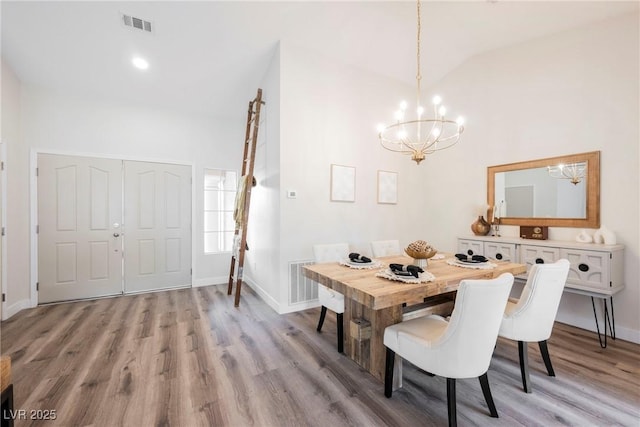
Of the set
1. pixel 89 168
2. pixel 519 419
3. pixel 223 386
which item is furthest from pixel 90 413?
pixel 89 168

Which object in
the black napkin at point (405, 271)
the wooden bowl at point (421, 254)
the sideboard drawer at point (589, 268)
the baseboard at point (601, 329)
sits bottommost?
the baseboard at point (601, 329)

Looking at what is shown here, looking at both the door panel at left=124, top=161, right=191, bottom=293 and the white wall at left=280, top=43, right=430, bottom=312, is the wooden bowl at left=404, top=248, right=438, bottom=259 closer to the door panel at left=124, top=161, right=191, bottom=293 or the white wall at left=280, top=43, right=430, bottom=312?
the white wall at left=280, top=43, right=430, bottom=312

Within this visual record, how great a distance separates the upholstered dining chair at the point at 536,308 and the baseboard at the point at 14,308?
4962mm

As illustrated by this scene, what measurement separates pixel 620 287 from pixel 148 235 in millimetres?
5766

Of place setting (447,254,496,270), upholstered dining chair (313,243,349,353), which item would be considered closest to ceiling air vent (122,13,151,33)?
Result: upholstered dining chair (313,243,349,353)

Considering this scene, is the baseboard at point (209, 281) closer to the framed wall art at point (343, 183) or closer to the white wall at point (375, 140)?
the white wall at point (375, 140)

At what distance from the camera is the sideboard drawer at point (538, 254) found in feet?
9.03

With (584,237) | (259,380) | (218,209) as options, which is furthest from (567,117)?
(218,209)

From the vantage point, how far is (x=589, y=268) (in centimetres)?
253

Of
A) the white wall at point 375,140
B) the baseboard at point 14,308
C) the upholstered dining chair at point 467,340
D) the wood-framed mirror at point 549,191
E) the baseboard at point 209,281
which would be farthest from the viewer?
the baseboard at point 209,281

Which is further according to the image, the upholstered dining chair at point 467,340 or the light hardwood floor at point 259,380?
the light hardwood floor at point 259,380

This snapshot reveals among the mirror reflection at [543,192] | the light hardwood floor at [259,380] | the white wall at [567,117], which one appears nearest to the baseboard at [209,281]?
the light hardwood floor at [259,380]

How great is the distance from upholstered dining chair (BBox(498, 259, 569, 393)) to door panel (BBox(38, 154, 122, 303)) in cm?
477

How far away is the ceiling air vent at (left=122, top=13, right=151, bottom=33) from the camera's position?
265 cm
